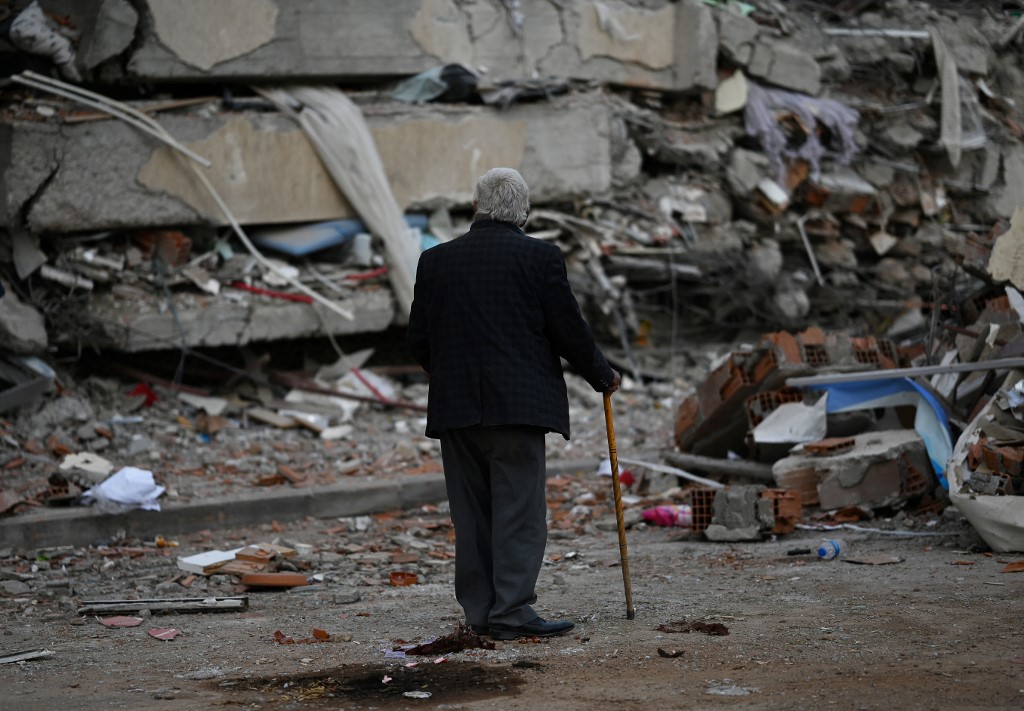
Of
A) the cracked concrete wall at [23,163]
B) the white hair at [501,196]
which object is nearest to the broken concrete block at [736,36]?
the cracked concrete wall at [23,163]

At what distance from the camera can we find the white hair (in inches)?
188

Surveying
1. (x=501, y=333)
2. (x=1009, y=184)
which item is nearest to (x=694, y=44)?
(x=1009, y=184)

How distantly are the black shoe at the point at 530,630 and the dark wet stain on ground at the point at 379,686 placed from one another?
1.41 ft

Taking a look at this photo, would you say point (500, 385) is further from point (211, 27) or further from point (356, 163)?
point (211, 27)

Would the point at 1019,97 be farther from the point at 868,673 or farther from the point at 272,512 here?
the point at 868,673

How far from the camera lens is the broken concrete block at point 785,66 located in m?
13.5

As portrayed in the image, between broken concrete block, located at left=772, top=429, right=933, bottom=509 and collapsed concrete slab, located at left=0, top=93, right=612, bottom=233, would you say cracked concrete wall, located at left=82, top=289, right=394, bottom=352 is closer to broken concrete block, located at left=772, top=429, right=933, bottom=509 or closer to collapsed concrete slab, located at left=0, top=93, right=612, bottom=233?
collapsed concrete slab, located at left=0, top=93, right=612, bottom=233

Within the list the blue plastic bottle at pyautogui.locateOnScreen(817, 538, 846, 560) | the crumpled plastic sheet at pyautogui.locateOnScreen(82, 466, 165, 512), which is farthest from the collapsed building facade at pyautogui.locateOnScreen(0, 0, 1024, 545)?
the crumpled plastic sheet at pyautogui.locateOnScreen(82, 466, 165, 512)

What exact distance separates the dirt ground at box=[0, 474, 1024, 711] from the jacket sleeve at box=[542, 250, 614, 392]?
1107mm

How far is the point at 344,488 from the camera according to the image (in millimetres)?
8430

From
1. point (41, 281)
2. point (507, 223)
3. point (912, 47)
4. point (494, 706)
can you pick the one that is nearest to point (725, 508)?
point (507, 223)

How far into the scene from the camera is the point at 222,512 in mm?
7945

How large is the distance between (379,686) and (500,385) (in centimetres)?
124

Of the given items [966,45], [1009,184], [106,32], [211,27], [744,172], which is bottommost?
[1009,184]
